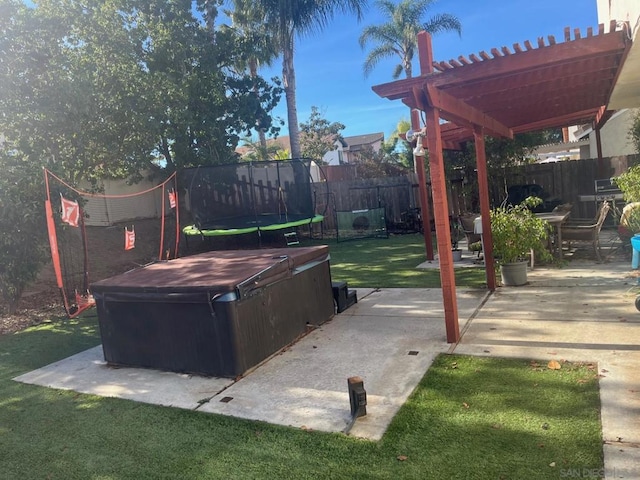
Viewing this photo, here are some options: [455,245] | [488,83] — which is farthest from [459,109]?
[455,245]

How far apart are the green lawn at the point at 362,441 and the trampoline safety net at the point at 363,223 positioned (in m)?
10.1

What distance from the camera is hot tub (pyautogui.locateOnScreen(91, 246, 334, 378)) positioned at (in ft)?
13.0

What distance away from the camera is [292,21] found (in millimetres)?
16969

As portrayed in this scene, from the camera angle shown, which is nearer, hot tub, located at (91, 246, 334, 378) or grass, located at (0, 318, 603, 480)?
grass, located at (0, 318, 603, 480)

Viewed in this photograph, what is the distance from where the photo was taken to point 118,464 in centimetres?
284

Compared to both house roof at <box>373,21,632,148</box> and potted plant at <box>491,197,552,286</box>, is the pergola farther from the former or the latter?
potted plant at <box>491,197,552,286</box>

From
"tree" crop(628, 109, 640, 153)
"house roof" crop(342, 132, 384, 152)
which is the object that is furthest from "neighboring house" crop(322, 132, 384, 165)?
"tree" crop(628, 109, 640, 153)

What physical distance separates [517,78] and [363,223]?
9.66 metres

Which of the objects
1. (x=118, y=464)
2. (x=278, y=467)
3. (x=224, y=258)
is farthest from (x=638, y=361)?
(x=224, y=258)

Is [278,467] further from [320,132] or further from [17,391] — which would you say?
[320,132]

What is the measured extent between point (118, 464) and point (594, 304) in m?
4.77

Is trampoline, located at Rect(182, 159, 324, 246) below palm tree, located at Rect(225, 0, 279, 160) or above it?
below

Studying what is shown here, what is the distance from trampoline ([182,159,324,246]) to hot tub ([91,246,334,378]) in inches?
316

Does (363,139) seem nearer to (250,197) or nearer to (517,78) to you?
(250,197)
